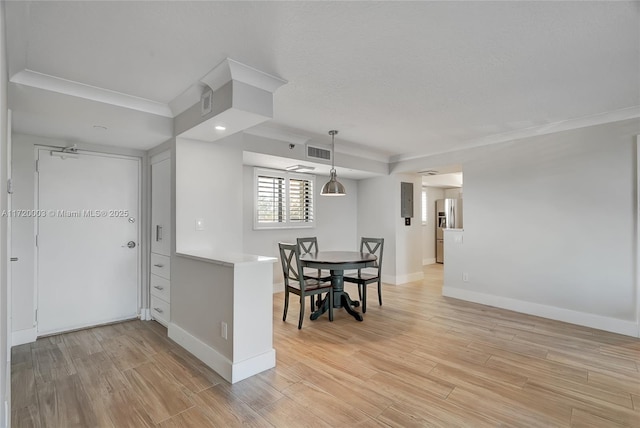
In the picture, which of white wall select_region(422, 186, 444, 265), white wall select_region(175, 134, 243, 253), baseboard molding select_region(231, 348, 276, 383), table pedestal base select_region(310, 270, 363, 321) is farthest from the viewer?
white wall select_region(422, 186, 444, 265)

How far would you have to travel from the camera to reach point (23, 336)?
3.15 meters

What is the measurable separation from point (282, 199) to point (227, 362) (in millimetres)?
3247

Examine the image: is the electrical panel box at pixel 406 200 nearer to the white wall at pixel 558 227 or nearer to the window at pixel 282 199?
the white wall at pixel 558 227

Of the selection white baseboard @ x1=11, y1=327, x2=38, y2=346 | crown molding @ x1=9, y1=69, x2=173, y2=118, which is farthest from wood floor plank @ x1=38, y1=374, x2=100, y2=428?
crown molding @ x1=9, y1=69, x2=173, y2=118

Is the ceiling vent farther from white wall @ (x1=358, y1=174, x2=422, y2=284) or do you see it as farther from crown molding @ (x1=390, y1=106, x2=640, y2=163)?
crown molding @ (x1=390, y1=106, x2=640, y2=163)

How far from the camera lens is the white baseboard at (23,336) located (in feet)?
10.1

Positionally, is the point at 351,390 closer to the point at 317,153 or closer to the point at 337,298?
the point at 337,298

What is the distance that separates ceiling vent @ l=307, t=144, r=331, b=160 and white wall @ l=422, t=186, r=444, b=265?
467 cm

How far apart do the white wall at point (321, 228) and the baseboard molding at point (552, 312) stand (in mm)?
2212

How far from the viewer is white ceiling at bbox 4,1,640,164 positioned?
1.76 m

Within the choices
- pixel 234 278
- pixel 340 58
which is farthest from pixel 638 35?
pixel 234 278

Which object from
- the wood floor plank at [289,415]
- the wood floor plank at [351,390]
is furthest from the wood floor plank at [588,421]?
the wood floor plank at [289,415]

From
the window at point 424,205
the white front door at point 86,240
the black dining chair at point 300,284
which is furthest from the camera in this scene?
the window at point 424,205

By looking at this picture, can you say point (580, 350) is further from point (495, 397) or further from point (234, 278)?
point (234, 278)
